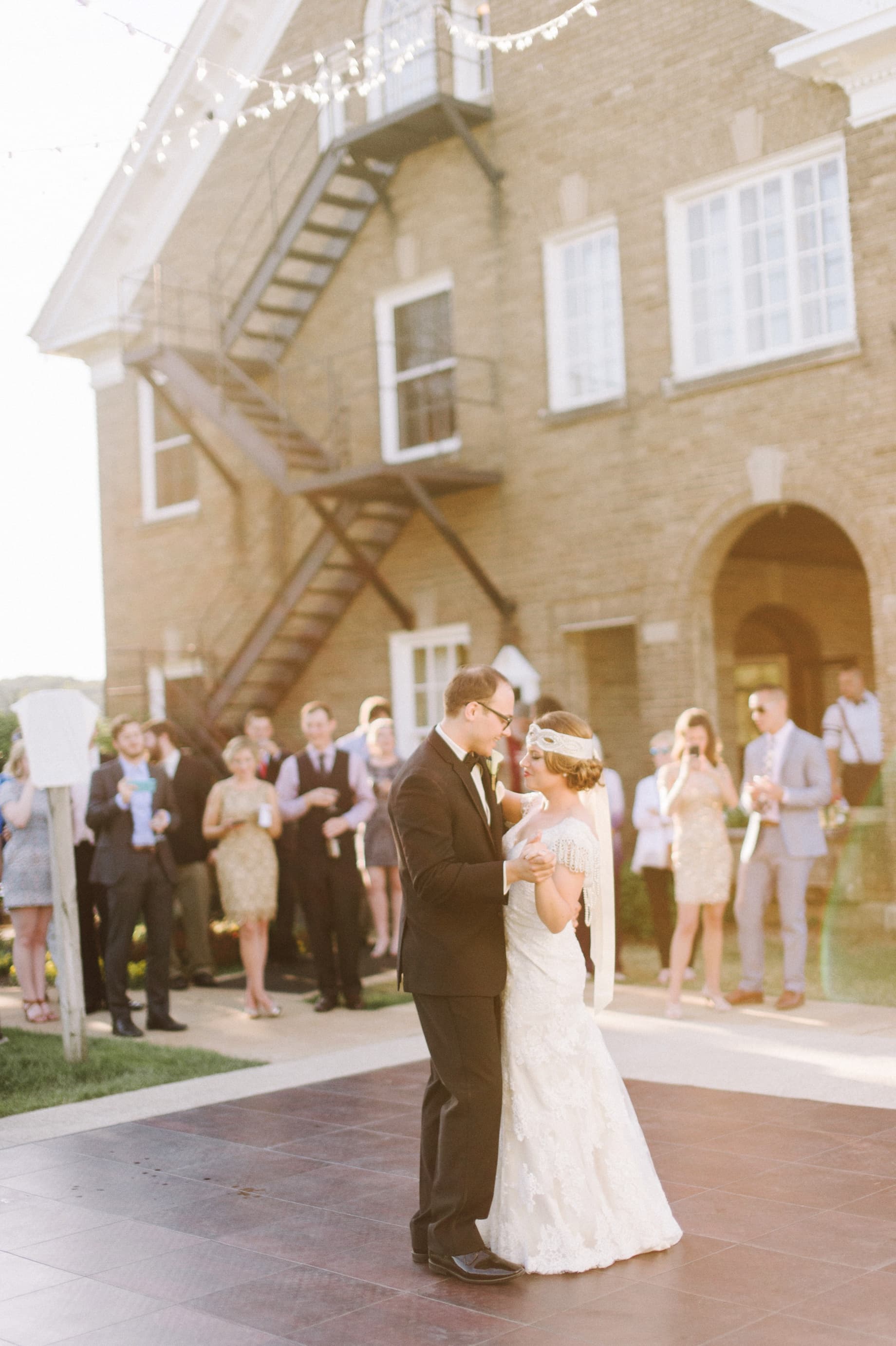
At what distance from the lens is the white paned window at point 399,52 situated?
15.2 m

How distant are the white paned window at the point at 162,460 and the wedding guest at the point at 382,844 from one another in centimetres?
798

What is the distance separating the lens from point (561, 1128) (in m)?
4.71

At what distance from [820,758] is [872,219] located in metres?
4.97

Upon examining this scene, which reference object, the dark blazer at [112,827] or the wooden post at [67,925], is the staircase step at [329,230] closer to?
the dark blazer at [112,827]

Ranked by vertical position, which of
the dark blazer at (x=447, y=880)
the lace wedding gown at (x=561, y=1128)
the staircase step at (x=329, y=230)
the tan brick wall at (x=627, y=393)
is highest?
the staircase step at (x=329, y=230)

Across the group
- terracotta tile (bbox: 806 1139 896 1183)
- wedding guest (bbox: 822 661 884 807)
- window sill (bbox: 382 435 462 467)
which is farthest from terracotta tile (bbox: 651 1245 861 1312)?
window sill (bbox: 382 435 462 467)

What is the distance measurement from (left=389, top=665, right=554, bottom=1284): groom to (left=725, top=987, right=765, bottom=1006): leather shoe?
190 inches

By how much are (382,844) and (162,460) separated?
8953mm

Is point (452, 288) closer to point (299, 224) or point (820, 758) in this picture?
point (299, 224)

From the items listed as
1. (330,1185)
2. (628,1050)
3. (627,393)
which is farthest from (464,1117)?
(627,393)

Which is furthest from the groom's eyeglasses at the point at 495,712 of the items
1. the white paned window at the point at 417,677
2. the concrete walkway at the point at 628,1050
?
the white paned window at the point at 417,677

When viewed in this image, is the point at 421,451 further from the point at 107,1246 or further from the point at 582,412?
the point at 107,1246

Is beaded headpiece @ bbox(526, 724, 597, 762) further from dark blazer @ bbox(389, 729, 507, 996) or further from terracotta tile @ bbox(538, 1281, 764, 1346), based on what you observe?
terracotta tile @ bbox(538, 1281, 764, 1346)

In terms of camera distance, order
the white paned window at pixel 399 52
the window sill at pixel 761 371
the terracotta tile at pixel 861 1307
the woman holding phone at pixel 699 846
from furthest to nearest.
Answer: the white paned window at pixel 399 52 → the window sill at pixel 761 371 → the woman holding phone at pixel 699 846 → the terracotta tile at pixel 861 1307
